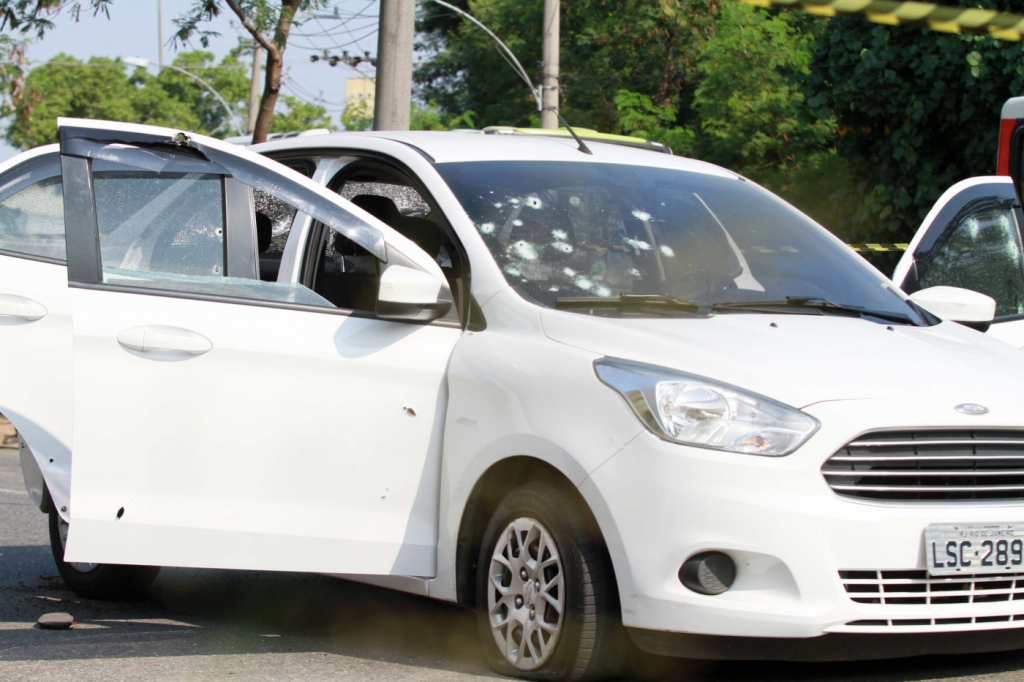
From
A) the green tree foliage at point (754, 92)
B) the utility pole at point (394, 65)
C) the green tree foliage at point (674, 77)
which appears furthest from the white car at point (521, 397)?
the green tree foliage at point (754, 92)

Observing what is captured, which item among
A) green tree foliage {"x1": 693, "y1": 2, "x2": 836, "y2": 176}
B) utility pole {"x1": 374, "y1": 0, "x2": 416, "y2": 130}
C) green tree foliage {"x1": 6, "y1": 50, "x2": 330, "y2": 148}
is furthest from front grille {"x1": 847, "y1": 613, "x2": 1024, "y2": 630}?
green tree foliage {"x1": 6, "y1": 50, "x2": 330, "y2": 148}

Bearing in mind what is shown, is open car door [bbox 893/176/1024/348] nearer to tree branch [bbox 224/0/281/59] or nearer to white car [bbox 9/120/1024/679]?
white car [bbox 9/120/1024/679]

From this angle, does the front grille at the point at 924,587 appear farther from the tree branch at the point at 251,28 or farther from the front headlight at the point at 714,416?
the tree branch at the point at 251,28

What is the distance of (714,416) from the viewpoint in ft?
11.7

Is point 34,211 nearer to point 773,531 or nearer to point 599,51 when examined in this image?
point 773,531

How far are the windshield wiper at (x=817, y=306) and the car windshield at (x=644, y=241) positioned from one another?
28 mm

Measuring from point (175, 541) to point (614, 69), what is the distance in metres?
30.5

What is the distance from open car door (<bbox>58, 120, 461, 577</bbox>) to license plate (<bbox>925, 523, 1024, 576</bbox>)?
1575 mm

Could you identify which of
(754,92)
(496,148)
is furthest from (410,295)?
(754,92)

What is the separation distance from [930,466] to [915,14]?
3.96ft

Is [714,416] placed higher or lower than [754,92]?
lower

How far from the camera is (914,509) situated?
3.52 meters

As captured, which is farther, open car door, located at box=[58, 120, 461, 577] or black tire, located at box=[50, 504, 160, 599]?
black tire, located at box=[50, 504, 160, 599]

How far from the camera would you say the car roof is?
488cm
